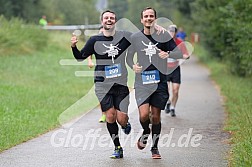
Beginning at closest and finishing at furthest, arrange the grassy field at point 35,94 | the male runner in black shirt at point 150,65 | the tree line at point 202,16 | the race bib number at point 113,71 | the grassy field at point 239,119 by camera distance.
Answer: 1. the grassy field at point 239,119
2. the male runner in black shirt at point 150,65
3. the race bib number at point 113,71
4. the grassy field at point 35,94
5. the tree line at point 202,16

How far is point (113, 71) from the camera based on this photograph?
Answer: 9.88 metres

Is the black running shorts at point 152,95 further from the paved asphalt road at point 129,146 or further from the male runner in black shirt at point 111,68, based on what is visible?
the paved asphalt road at point 129,146

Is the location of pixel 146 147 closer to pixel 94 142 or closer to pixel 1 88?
pixel 94 142

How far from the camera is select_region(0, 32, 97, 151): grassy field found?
12.8m

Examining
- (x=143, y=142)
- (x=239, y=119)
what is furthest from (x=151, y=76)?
(x=239, y=119)

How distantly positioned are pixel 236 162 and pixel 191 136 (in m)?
3.39

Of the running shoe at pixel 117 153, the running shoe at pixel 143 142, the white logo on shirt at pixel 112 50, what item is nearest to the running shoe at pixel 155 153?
the running shoe at pixel 143 142

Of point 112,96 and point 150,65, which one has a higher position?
point 150,65

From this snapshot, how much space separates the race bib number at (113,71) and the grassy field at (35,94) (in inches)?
84.9

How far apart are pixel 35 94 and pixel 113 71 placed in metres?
8.85

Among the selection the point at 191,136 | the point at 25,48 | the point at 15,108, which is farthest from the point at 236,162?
the point at 25,48

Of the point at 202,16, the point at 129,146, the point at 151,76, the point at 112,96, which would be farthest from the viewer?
the point at 202,16

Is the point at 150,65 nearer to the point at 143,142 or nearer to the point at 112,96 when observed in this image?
the point at 112,96

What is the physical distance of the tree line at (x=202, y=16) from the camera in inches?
675
